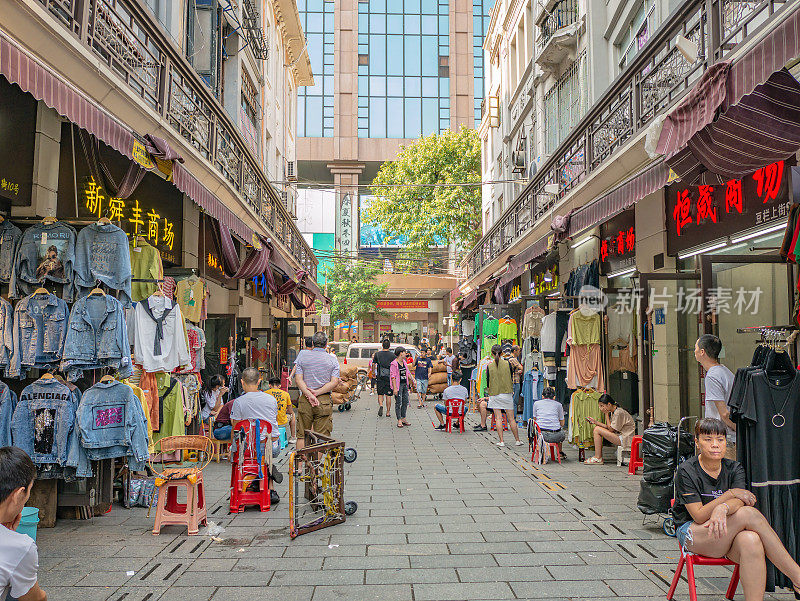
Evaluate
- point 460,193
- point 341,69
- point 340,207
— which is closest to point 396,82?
point 341,69

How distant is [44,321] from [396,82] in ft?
162

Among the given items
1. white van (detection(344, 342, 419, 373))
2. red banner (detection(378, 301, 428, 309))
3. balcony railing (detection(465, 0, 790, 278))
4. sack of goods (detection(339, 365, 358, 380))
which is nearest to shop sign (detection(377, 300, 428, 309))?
red banner (detection(378, 301, 428, 309))

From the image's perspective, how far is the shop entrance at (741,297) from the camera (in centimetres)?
606

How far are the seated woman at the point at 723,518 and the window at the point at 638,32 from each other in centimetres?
893

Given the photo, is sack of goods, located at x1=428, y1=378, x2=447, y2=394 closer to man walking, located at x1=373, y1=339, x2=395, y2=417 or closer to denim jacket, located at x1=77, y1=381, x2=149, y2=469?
man walking, located at x1=373, y1=339, x2=395, y2=417

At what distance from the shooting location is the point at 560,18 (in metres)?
16.0

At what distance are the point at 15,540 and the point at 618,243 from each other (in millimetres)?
9963

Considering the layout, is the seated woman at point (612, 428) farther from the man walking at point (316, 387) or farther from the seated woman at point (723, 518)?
the seated woman at point (723, 518)

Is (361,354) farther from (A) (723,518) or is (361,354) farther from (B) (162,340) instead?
(A) (723,518)

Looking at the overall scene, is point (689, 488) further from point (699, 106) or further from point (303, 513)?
point (303, 513)

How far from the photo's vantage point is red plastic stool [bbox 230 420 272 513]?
21.6ft

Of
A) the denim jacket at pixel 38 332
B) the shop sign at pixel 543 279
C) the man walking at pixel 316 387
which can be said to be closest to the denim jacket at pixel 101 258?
the denim jacket at pixel 38 332

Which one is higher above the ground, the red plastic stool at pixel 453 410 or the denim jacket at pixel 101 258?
the denim jacket at pixel 101 258

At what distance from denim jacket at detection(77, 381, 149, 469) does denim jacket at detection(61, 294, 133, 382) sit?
0.23 metres
